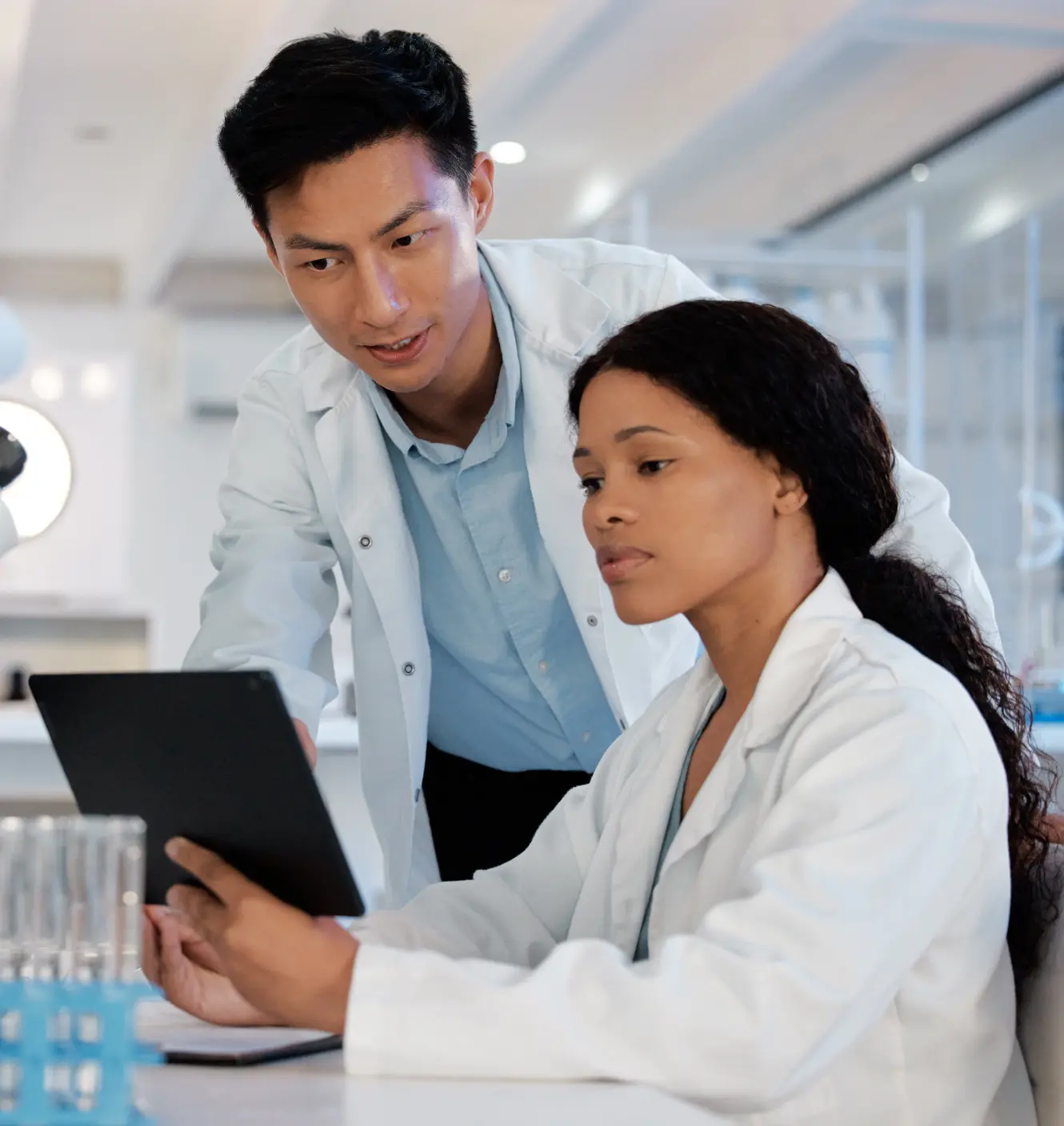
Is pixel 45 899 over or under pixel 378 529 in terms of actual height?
under

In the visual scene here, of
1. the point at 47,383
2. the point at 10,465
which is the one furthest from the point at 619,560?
the point at 47,383

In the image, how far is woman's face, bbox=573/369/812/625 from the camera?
1.22 meters

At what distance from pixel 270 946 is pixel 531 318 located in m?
1.02

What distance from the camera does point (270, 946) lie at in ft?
3.17

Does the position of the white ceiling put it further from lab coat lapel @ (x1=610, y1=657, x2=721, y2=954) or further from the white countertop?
the white countertop

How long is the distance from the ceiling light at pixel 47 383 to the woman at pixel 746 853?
607cm

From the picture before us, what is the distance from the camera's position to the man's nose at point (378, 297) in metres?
1.51

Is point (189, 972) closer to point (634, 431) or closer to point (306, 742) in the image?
point (306, 742)

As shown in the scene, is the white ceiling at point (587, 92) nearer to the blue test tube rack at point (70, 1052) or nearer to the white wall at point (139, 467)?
the white wall at point (139, 467)

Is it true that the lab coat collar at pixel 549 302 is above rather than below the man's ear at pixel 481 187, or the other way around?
below

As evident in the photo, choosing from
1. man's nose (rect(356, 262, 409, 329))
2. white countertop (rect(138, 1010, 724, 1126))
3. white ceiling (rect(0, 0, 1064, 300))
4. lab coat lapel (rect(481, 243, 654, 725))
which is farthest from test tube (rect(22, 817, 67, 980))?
white ceiling (rect(0, 0, 1064, 300))

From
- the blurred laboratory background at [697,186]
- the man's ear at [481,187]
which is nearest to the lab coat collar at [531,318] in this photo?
the man's ear at [481,187]

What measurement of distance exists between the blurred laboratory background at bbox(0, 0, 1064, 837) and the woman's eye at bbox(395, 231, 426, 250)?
1.99m

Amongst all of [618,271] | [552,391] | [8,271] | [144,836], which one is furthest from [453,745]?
[8,271]
